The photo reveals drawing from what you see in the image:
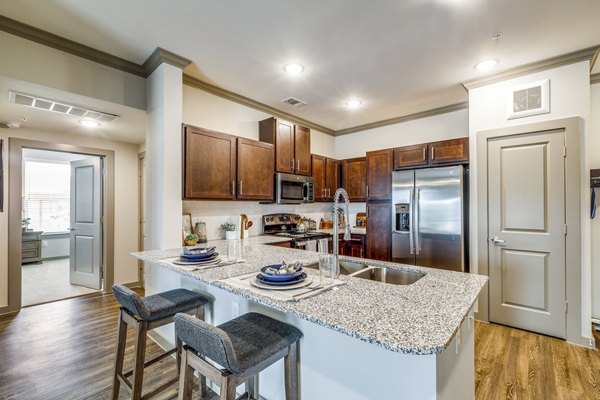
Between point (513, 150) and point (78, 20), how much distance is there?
4231 millimetres

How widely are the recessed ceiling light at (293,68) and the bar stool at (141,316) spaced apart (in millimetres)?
2371

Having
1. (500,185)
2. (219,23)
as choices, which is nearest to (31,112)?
(219,23)

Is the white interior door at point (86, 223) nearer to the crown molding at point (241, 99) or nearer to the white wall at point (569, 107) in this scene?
the crown molding at point (241, 99)

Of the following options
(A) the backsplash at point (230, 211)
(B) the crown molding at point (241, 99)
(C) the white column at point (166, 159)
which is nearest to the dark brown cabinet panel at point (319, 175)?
(A) the backsplash at point (230, 211)

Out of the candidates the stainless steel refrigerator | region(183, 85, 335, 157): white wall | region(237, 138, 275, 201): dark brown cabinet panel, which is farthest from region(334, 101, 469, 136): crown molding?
region(237, 138, 275, 201): dark brown cabinet panel

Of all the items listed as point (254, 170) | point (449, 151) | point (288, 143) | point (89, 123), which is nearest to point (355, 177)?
point (288, 143)

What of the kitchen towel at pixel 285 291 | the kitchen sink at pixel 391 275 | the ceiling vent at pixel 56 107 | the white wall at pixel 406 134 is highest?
the white wall at pixel 406 134

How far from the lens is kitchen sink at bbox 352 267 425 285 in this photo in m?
1.83

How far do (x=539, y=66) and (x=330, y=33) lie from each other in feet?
7.31

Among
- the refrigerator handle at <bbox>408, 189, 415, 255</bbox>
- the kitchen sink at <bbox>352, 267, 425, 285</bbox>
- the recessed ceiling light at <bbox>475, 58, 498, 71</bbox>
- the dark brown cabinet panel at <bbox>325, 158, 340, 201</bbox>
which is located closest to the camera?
the kitchen sink at <bbox>352, 267, 425, 285</bbox>

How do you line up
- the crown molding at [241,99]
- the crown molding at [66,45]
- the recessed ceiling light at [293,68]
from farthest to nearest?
the crown molding at [241,99] → the recessed ceiling light at [293,68] → the crown molding at [66,45]

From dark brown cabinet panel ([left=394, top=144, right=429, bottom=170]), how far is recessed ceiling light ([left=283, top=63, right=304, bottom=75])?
1933 millimetres

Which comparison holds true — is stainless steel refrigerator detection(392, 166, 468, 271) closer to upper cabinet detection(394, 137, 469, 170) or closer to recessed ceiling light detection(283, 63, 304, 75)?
upper cabinet detection(394, 137, 469, 170)

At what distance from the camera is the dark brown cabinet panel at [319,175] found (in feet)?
15.3
